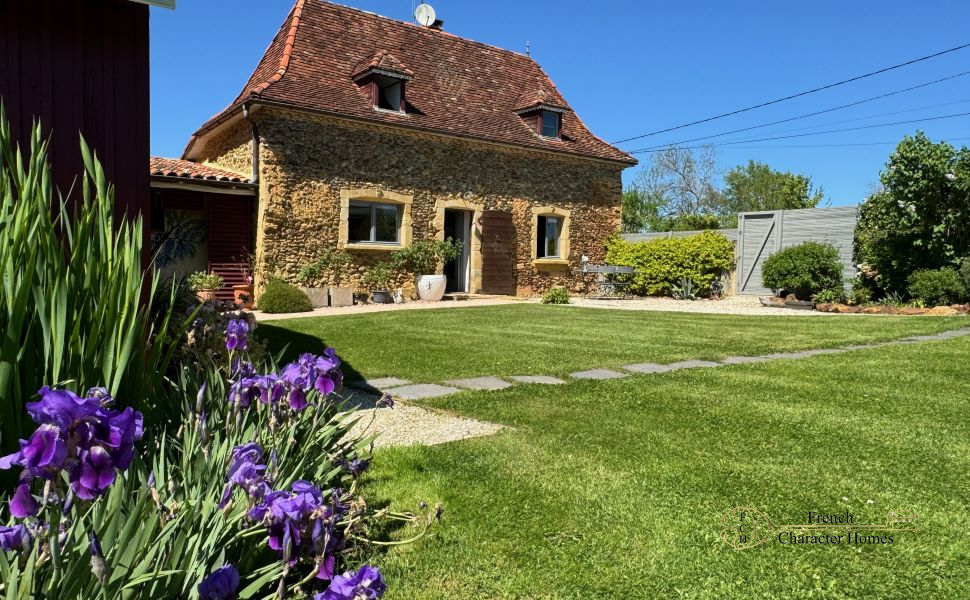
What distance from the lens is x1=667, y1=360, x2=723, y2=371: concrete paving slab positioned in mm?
5851

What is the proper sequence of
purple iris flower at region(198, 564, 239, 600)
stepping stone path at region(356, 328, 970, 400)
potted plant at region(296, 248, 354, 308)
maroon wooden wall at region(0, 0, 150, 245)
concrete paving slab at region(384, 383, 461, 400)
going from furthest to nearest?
potted plant at region(296, 248, 354, 308) < stepping stone path at region(356, 328, 970, 400) < concrete paving slab at region(384, 383, 461, 400) < maroon wooden wall at region(0, 0, 150, 245) < purple iris flower at region(198, 564, 239, 600)

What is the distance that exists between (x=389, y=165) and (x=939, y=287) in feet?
36.2

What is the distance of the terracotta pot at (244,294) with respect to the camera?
482 inches

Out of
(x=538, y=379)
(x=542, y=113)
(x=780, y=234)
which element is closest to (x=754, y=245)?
(x=780, y=234)

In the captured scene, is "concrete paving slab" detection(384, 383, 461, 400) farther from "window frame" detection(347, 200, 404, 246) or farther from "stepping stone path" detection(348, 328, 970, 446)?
"window frame" detection(347, 200, 404, 246)

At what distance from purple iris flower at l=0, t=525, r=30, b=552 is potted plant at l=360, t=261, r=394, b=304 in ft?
41.0

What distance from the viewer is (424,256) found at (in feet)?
46.3

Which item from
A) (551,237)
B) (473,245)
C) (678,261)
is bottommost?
(678,261)

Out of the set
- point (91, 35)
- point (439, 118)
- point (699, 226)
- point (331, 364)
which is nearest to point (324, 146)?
point (439, 118)

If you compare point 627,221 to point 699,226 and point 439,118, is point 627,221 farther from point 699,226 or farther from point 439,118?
point 439,118

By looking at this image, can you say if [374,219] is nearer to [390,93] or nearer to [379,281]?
[379,281]

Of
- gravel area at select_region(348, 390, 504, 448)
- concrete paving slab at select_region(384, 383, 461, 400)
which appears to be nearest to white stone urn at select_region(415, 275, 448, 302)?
concrete paving slab at select_region(384, 383, 461, 400)

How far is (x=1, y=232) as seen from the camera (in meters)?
1.53

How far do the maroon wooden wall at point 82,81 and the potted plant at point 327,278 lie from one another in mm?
9183
